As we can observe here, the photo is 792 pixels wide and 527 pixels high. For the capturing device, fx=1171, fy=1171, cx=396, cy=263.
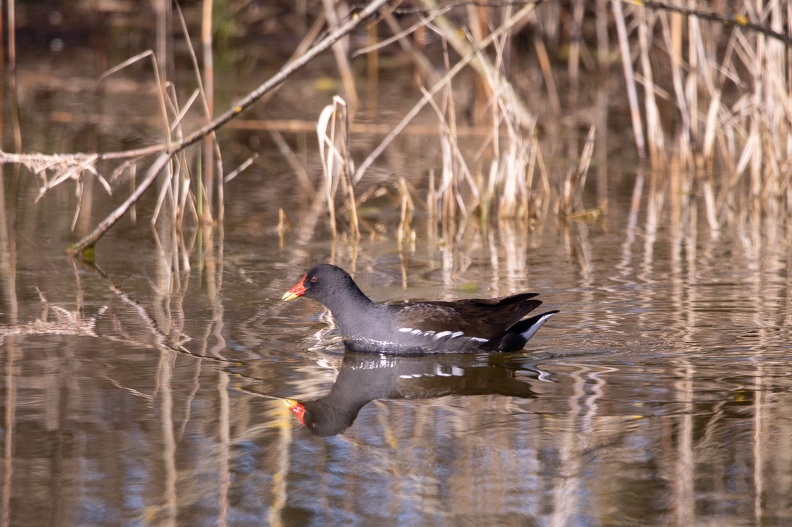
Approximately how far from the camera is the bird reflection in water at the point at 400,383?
15.7 feet

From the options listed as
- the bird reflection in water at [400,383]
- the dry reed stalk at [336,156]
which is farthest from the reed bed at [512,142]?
the bird reflection in water at [400,383]

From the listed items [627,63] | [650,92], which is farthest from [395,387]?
[627,63]

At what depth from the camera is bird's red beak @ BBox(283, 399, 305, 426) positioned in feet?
15.5

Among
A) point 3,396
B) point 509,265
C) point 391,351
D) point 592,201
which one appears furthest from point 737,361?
point 592,201

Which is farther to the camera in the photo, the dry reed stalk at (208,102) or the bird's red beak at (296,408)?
the dry reed stalk at (208,102)

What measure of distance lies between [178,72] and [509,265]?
427 inches

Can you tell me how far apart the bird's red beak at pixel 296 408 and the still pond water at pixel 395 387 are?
0.13ft

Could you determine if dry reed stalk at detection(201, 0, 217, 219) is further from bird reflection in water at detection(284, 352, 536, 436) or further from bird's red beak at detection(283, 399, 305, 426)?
bird's red beak at detection(283, 399, 305, 426)

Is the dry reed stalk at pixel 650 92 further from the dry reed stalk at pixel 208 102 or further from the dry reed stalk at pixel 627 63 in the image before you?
the dry reed stalk at pixel 208 102

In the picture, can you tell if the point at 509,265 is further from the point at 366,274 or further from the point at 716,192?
the point at 716,192

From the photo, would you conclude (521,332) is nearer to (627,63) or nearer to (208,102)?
(208,102)

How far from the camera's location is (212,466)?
4176 mm

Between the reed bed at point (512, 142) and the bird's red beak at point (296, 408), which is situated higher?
the reed bed at point (512, 142)

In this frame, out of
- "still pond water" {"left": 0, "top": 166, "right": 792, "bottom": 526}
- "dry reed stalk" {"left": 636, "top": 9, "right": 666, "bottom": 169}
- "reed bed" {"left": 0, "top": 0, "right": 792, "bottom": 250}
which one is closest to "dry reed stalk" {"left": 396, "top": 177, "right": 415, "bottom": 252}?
"reed bed" {"left": 0, "top": 0, "right": 792, "bottom": 250}
